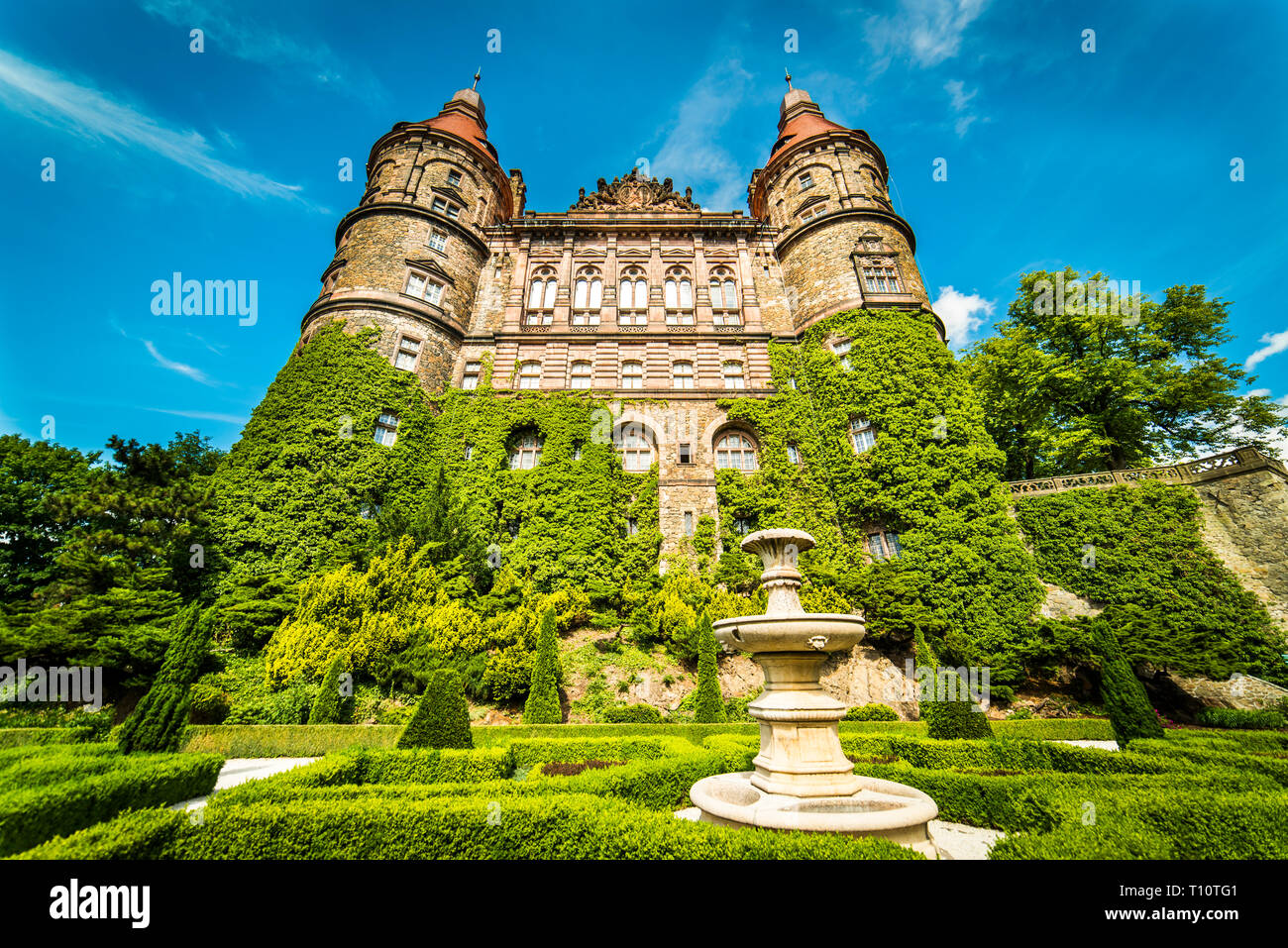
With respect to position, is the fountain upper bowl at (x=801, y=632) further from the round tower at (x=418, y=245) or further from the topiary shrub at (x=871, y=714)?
the round tower at (x=418, y=245)

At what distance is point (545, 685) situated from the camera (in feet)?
48.1

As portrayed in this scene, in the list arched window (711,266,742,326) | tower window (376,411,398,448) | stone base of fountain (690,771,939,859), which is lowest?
stone base of fountain (690,771,939,859)

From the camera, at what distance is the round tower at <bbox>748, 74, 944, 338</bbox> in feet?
81.6

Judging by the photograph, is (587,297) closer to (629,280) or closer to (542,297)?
(542,297)

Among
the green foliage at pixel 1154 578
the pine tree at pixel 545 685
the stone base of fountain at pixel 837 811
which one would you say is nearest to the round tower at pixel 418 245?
the pine tree at pixel 545 685

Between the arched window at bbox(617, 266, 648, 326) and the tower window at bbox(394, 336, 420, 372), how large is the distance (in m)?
11.0

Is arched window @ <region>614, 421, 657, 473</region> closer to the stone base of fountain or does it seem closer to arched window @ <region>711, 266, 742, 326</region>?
arched window @ <region>711, 266, 742, 326</region>

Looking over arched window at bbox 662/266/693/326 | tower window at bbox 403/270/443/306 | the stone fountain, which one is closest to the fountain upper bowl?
the stone fountain

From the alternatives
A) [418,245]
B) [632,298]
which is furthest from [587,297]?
[418,245]

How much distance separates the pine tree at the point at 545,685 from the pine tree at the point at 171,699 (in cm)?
811

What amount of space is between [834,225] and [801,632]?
27.2 m

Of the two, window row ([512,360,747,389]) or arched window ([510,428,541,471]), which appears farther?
window row ([512,360,747,389])
